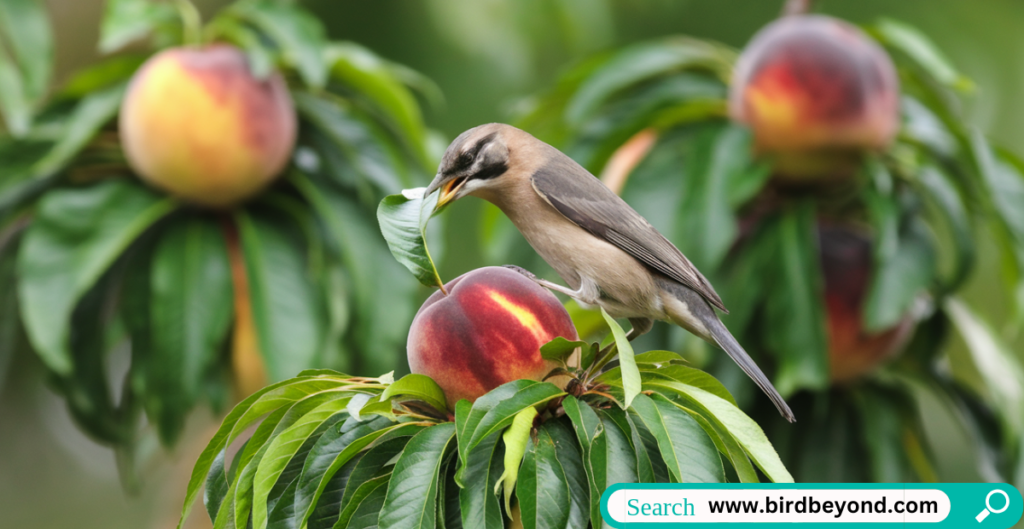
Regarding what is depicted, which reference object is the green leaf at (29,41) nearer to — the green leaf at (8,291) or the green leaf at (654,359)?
the green leaf at (8,291)

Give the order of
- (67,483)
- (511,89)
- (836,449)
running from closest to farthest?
1. (836,449)
2. (511,89)
3. (67,483)

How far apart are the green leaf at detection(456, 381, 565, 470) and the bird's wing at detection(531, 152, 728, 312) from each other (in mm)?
412

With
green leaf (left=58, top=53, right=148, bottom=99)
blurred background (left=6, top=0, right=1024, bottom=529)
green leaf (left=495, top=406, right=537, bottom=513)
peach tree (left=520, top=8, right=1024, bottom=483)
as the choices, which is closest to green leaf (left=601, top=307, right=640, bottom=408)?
green leaf (left=495, top=406, right=537, bottom=513)

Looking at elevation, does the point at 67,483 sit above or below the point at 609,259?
below

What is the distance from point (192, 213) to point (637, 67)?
4.00ft

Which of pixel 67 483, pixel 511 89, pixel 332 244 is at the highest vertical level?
pixel 332 244

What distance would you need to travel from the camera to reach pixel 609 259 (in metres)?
1.27

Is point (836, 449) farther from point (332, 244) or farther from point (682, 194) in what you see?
point (332, 244)

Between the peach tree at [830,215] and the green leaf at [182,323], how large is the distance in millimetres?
706

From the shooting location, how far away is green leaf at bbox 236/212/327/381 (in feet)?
6.73

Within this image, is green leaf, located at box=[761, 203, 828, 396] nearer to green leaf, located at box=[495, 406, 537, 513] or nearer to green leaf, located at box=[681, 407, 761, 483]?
green leaf, located at box=[681, 407, 761, 483]

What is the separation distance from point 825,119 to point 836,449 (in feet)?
2.75

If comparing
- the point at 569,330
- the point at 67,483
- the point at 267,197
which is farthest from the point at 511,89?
the point at 569,330
